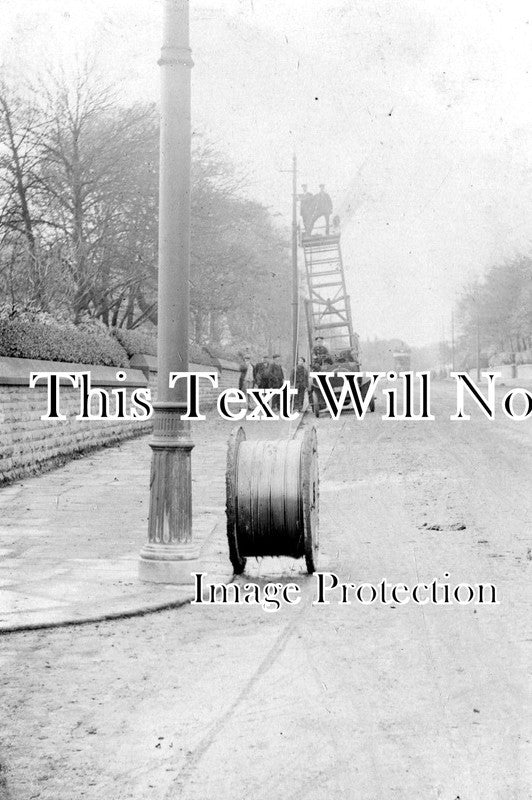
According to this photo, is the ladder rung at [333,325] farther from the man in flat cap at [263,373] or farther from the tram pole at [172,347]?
the tram pole at [172,347]

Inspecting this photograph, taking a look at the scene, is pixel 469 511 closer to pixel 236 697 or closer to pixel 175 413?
pixel 175 413

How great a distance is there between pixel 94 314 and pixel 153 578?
70.7ft

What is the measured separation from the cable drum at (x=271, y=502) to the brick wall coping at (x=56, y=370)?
7.14 metres

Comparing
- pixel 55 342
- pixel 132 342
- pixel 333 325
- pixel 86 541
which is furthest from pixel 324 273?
pixel 86 541

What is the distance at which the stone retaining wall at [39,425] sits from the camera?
14.4 metres

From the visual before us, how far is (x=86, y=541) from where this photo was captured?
9.97 m

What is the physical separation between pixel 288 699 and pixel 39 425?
1134cm

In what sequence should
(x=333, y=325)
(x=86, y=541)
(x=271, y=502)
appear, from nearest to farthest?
(x=271, y=502) → (x=86, y=541) → (x=333, y=325)

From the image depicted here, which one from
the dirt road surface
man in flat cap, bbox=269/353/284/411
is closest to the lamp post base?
the dirt road surface

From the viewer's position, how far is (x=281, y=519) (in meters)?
7.78

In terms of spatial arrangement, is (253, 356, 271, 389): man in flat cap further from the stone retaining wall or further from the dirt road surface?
the dirt road surface

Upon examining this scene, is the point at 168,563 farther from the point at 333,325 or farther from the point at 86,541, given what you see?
the point at 333,325

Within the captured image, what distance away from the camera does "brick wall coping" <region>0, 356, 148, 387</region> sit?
1451cm

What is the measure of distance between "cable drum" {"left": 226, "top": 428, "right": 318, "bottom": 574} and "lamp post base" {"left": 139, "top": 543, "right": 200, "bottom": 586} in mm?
352
